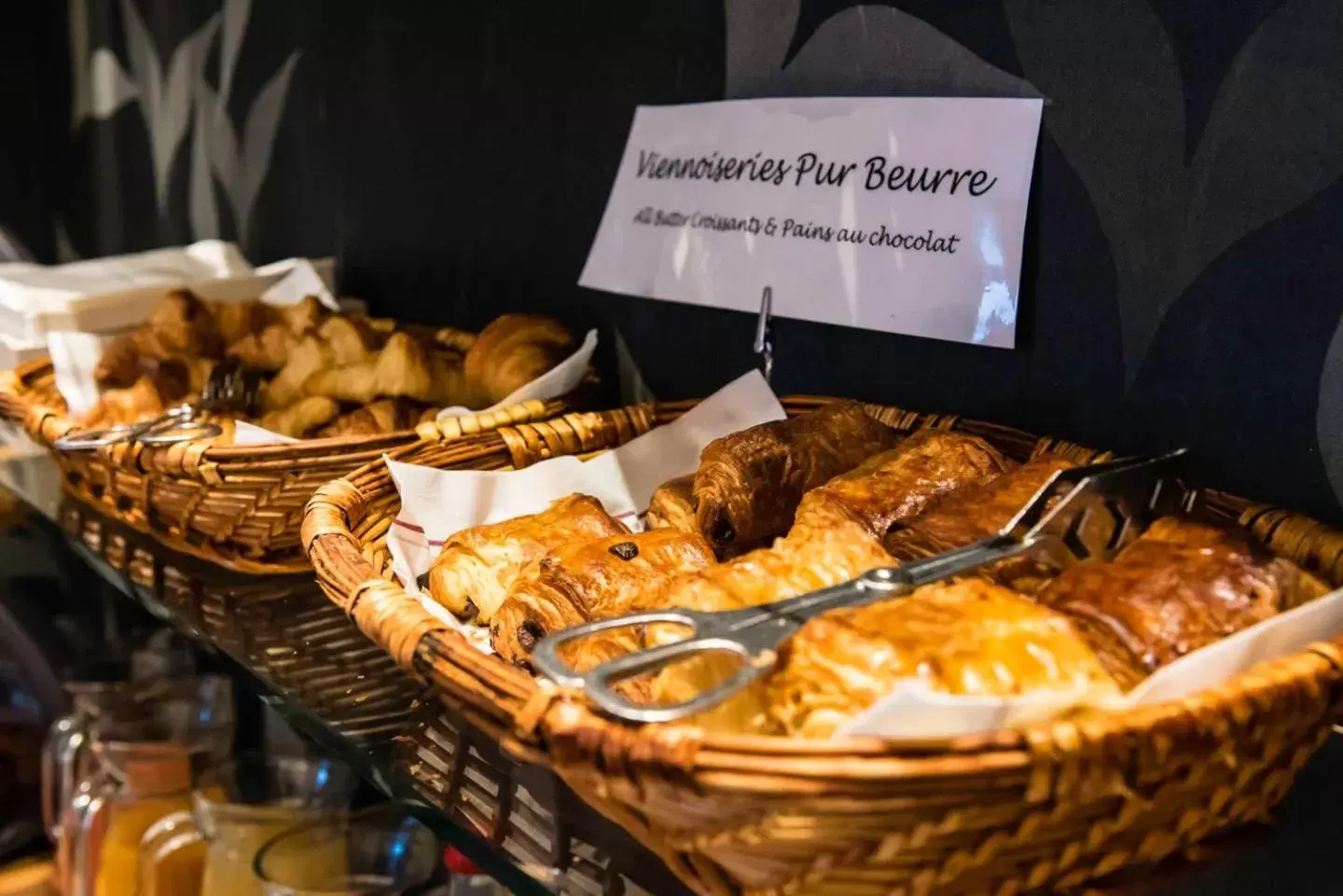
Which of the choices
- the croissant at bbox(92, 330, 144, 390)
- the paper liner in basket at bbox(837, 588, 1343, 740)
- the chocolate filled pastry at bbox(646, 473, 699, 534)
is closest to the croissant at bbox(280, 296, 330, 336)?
the croissant at bbox(92, 330, 144, 390)

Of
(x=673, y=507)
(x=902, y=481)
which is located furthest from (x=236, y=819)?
(x=902, y=481)

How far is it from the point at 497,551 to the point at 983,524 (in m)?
0.36

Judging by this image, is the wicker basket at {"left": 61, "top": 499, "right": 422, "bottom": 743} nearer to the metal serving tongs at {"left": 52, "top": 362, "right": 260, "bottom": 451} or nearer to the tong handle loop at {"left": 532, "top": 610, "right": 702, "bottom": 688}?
the metal serving tongs at {"left": 52, "top": 362, "right": 260, "bottom": 451}

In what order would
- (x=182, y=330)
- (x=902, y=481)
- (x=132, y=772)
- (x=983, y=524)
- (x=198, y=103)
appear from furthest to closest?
(x=198, y=103) < (x=182, y=330) < (x=132, y=772) < (x=902, y=481) < (x=983, y=524)

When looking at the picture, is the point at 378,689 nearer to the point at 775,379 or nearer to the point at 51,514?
the point at 775,379

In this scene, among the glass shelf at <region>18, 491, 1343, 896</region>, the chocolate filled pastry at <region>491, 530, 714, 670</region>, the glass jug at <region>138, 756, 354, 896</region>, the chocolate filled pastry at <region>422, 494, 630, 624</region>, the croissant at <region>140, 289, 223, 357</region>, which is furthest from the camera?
the croissant at <region>140, 289, 223, 357</region>

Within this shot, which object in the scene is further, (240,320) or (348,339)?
(240,320)

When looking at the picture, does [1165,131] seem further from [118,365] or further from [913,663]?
[118,365]

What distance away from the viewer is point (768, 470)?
2.80 ft

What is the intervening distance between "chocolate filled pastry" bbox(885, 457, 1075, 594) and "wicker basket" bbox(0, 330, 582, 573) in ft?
1.49

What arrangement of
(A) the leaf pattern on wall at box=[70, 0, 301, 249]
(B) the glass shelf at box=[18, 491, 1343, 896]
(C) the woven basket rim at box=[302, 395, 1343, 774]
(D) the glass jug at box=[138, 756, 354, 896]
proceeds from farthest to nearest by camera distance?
(A) the leaf pattern on wall at box=[70, 0, 301, 249] → (D) the glass jug at box=[138, 756, 354, 896] → (B) the glass shelf at box=[18, 491, 1343, 896] → (C) the woven basket rim at box=[302, 395, 1343, 774]

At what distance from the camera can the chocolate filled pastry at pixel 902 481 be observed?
2.47ft

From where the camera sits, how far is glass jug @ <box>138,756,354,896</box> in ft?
3.77

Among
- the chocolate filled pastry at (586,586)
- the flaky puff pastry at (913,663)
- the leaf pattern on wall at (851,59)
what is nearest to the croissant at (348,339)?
the leaf pattern on wall at (851,59)
